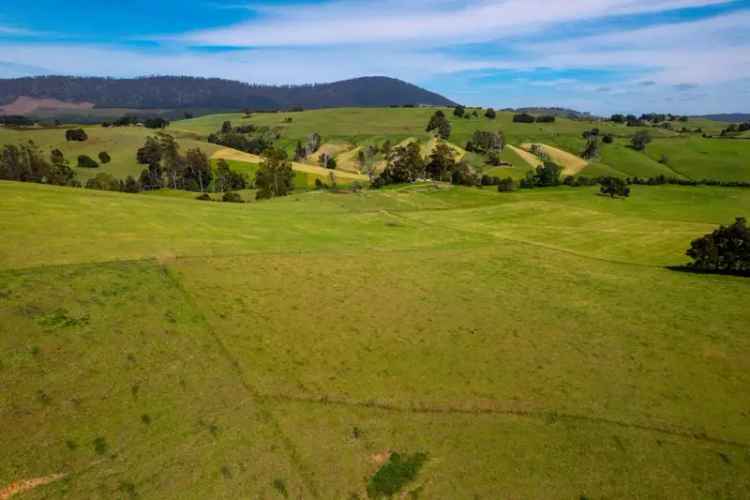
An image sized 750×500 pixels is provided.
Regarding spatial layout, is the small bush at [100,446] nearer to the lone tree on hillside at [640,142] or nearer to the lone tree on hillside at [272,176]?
the lone tree on hillside at [272,176]

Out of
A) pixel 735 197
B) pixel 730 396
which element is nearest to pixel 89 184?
pixel 730 396

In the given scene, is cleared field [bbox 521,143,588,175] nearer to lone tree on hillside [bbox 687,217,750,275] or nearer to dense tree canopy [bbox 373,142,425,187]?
dense tree canopy [bbox 373,142,425,187]

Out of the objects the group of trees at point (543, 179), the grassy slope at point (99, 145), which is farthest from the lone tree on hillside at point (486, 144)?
the grassy slope at point (99, 145)

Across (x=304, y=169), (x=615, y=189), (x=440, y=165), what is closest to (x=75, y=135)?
(x=304, y=169)

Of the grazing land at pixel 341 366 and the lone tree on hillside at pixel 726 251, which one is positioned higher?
the lone tree on hillside at pixel 726 251

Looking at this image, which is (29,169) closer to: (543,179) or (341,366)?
(341,366)

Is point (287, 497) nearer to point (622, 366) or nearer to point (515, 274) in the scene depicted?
point (622, 366)
